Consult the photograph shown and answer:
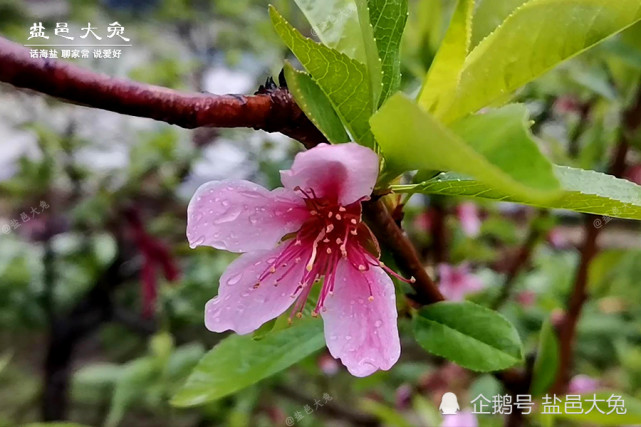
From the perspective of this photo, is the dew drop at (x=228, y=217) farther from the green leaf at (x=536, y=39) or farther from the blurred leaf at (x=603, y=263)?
the blurred leaf at (x=603, y=263)

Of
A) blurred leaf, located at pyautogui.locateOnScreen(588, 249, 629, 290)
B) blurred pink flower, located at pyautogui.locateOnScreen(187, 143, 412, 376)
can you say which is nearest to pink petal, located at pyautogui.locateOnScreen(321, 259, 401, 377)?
blurred pink flower, located at pyautogui.locateOnScreen(187, 143, 412, 376)

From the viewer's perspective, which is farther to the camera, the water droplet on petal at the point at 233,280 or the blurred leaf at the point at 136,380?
the blurred leaf at the point at 136,380

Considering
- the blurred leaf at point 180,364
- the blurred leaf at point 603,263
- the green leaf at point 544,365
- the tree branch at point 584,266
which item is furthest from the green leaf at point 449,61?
the blurred leaf at point 180,364

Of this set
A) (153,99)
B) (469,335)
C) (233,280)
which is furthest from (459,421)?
(153,99)

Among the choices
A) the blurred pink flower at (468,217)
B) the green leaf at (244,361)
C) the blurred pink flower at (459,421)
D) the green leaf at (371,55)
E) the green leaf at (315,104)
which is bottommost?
the blurred pink flower at (468,217)

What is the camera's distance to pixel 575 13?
0.85ft

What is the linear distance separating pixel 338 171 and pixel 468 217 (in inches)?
34.4

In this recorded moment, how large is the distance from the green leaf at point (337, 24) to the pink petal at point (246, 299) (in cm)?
12

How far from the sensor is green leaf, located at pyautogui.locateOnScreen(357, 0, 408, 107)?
0.97ft

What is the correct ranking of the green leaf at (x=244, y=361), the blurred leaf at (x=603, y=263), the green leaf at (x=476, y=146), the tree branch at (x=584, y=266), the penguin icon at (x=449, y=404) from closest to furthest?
1. the green leaf at (x=476, y=146)
2. the green leaf at (x=244, y=361)
3. the penguin icon at (x=449, y=404)
4. the tree branch at (x=584, y=266)
5. the blurred leaf at (x=603, y=263)

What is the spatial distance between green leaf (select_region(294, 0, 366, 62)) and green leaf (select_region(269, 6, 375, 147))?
0.10 feet

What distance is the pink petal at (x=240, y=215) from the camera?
30cm

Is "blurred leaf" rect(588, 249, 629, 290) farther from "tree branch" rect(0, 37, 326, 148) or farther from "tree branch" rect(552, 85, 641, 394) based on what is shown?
"tree branch" rect(0, 37, 326, 148)

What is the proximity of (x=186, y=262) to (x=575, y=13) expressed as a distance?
1.23m
